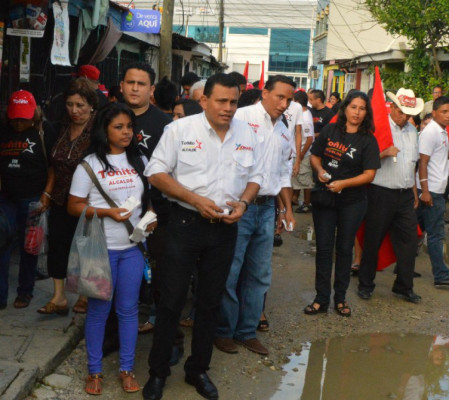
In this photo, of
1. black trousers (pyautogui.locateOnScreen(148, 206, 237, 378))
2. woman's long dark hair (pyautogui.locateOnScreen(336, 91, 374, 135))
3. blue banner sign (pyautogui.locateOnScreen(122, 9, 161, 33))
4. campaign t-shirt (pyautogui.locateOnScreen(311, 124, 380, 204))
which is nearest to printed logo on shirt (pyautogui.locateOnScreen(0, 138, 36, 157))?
black trousers (pyautogui.locateOnScreen(148, 206, 237, 378))

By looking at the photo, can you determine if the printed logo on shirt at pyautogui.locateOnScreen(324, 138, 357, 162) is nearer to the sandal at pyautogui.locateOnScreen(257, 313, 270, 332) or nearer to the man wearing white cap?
the man wearing white cap

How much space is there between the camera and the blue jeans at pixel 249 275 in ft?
15.5

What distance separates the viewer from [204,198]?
12.5ft

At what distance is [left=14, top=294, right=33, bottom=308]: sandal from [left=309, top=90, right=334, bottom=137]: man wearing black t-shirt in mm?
7133

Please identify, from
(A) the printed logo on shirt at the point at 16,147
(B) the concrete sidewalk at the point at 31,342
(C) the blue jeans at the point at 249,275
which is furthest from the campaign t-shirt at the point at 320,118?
Result: (A) the printed logo on shirt at the point at 16,147

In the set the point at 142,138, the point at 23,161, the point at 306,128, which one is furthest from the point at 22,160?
→ the point at 306,128

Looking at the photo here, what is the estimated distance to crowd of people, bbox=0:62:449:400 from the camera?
13.0 feet

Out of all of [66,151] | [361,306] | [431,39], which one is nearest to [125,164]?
[66,151]

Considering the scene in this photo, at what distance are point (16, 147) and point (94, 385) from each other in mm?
1989

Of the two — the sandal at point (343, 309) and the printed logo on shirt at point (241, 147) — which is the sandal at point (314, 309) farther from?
the printed logo on shirt at point (241, 147)

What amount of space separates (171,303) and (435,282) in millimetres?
4083

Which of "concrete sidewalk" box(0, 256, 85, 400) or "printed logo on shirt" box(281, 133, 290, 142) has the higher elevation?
"printed logo on shirt" box(281, 133, 290, 142)

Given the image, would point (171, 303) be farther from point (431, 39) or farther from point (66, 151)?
point (431, 39)

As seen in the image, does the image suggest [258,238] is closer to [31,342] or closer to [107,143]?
[107,143]
